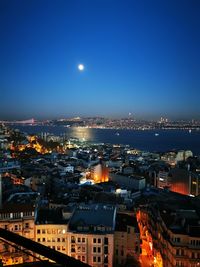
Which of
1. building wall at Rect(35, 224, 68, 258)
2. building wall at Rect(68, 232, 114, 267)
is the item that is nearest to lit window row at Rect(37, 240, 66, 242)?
building wall at Rect(35, 224, 68, 258)

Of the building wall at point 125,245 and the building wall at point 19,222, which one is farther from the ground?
the building wall at point 19,222

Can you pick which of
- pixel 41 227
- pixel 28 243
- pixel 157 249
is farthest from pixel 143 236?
pixel 28 243

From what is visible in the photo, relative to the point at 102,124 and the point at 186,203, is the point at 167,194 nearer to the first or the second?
the point at 186,203

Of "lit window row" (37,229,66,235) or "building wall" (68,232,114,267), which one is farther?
"lit window row" (37,229,66,235)

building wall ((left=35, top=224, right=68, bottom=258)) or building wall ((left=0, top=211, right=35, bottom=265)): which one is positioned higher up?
building wall ((left=0, top=211, right=35, bottom=265))

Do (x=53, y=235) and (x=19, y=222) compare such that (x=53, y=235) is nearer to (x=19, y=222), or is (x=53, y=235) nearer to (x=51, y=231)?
(x=51, y=231)

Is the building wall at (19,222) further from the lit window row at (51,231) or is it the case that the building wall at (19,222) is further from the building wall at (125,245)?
the building wall at (125,245)

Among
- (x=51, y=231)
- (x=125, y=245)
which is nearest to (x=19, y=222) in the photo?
(x=51, y=231)

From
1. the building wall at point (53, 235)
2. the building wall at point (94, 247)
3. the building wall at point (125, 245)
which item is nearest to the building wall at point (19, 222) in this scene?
the building wall at point (53, 235)

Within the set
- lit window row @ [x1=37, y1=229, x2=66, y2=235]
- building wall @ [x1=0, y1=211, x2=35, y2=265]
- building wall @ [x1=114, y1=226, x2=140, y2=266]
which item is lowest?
building wall @ [x1=114, y1=226, x2=140, y2=266]

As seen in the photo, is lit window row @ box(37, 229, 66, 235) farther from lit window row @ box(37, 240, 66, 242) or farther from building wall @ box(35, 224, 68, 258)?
lit window row @ box(37, 240, 66, 242)

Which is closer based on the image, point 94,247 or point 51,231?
point 94,247

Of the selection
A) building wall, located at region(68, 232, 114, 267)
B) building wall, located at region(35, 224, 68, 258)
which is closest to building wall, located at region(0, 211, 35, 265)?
building wall, located at region(35, 224, 68, 258)
